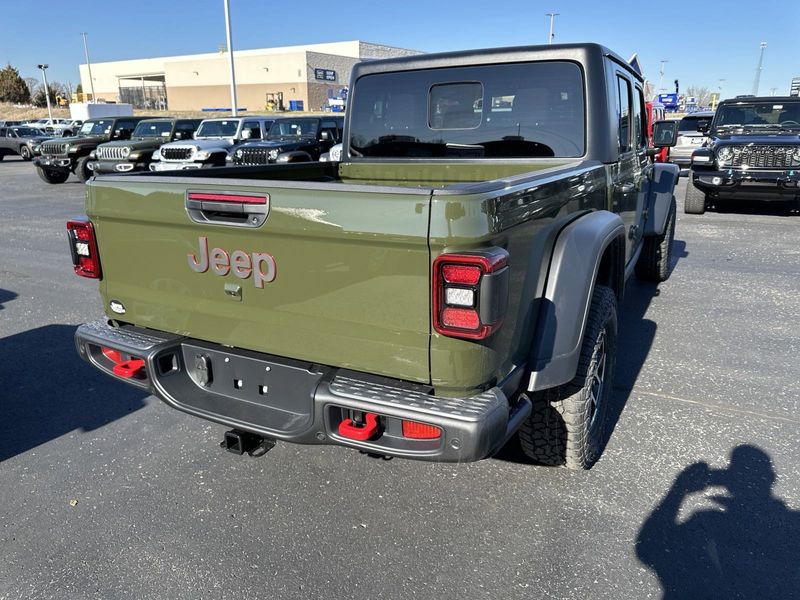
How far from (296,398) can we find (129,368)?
2.93 ft

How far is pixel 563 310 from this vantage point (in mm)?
2539

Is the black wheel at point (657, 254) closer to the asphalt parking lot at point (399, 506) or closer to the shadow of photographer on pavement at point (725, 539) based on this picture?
the asphalt parking lot at point (399, 506)

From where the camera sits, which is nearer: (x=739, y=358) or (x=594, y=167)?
(x=594, y=167)

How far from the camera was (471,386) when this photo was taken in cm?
215

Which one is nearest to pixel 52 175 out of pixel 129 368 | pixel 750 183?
pixel 750 183

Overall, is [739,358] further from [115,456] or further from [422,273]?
[115,456]

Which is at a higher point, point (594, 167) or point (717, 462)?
point (594, 167)

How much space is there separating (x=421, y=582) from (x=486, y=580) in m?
0.25

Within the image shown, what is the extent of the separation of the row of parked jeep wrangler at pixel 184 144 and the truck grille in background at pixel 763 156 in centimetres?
805

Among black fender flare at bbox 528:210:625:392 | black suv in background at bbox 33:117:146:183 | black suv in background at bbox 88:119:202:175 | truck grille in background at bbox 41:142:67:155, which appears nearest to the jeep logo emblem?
black fender flare at bbox 528:210:625:392

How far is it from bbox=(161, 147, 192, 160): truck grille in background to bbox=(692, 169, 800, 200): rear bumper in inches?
436

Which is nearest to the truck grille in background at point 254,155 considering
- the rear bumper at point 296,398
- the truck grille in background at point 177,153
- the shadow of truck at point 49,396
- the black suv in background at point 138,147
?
the truck grille in background at point 177,153

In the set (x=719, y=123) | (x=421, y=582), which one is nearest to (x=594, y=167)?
(x=421, y=582)

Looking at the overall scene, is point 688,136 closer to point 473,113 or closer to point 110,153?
point 110,153
